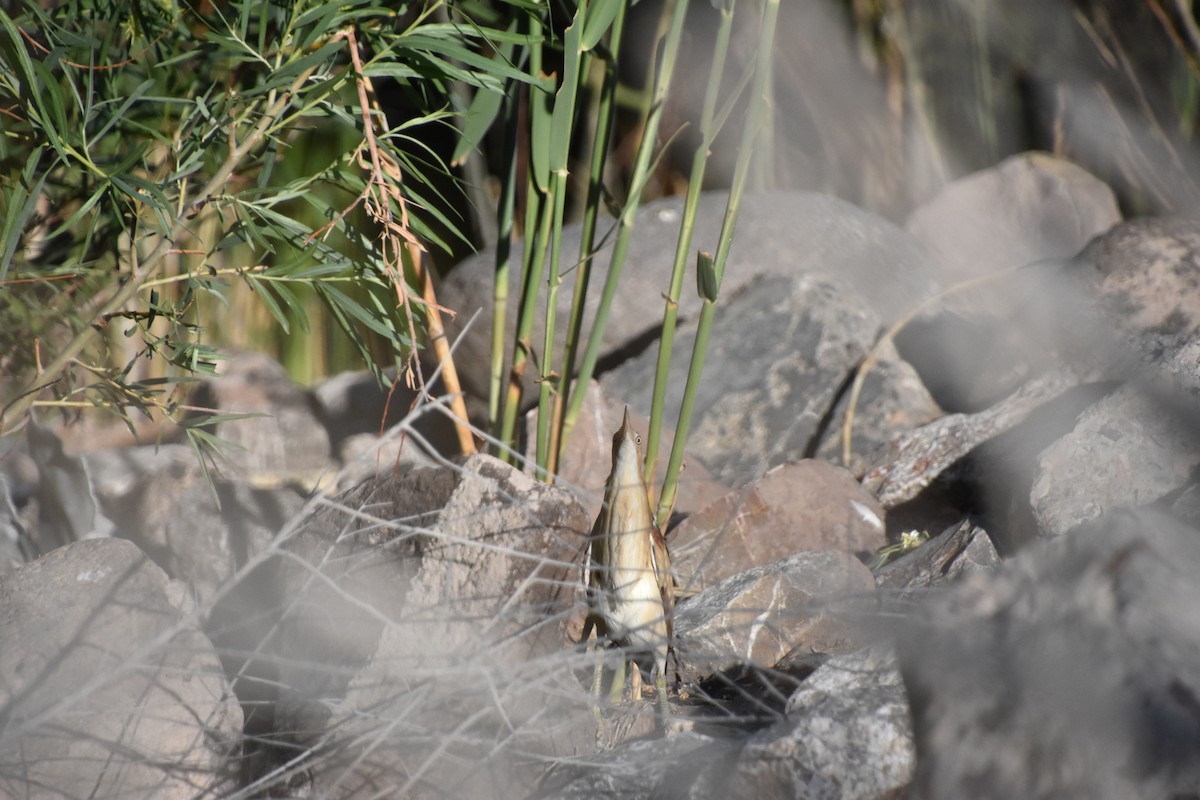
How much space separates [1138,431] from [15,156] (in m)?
2.26

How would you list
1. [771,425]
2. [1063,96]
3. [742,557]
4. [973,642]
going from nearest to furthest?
[973,642]
[742,557]
[771,425]
[1063,96]

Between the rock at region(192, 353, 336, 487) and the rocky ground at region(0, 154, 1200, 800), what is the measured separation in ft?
0.05

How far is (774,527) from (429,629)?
0.76 metres

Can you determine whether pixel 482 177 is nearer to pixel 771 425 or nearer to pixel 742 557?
pixel 771 425

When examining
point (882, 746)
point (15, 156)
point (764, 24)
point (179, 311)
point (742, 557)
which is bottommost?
point (742, 557)

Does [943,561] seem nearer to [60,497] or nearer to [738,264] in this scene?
[738,264]

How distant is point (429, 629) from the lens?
1495 millimetres

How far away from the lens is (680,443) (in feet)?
5.70

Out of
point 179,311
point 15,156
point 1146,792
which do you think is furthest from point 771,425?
point 15,156

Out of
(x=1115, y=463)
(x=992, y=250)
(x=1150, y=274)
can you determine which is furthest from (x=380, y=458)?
(x=992, y=250)

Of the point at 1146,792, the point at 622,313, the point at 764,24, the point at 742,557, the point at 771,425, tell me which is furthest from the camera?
the point at 622,313

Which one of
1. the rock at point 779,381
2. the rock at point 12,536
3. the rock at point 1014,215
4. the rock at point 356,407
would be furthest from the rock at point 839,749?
the rock at point 1014,215

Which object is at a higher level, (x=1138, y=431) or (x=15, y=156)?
(x=15, y=156)

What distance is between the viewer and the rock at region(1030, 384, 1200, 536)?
166 cm
